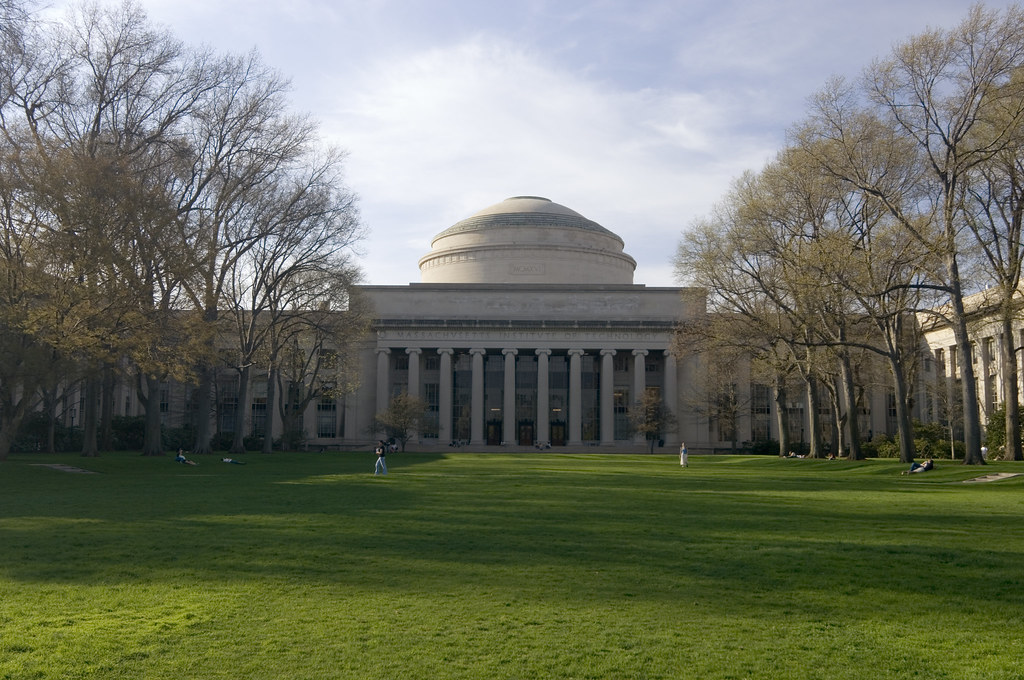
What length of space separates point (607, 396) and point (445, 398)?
15.8 m

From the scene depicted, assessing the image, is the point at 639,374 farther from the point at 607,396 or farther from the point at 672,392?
the point at 607,396

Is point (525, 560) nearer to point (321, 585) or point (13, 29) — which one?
point (321, 585)

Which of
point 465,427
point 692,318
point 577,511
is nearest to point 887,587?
point 577,511

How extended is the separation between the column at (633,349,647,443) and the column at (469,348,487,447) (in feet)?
48.9

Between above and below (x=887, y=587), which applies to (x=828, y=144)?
above

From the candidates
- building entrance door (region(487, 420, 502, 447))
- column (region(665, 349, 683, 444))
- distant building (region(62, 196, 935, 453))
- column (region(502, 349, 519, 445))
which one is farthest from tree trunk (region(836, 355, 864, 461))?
building entrance door (region(487, 420, 502, 447))

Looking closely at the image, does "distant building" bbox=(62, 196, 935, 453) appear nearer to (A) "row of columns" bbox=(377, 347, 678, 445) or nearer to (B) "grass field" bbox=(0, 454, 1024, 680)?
(A) "row of columns" bbox=(377, 347, 678, 445)

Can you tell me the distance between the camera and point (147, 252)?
34.1 meters

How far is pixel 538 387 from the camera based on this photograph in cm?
9269

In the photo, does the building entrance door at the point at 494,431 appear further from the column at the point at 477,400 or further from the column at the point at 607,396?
the column at the point at 607,396

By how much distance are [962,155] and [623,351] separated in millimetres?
59186

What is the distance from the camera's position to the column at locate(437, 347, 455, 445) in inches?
3583

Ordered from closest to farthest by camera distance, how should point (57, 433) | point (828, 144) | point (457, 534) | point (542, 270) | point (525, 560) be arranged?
point (525, 560), point (457, 534), point (828, 144), point (57, 433), point (542, 270)

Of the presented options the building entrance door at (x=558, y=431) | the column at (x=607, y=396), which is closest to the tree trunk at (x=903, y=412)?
the column at (x=607, y=396)
